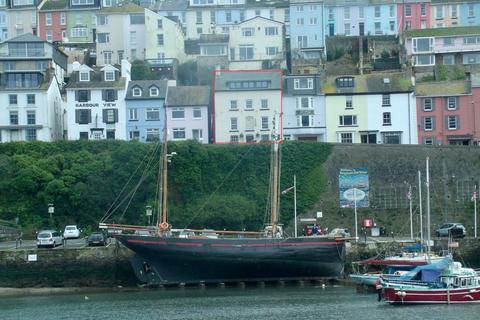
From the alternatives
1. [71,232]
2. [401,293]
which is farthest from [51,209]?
[401,293]

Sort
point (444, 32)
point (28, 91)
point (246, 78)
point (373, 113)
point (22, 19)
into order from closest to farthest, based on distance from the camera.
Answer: point (28, 91)
point (373, 113)
point (246, 78)
point (444, 32)
point (22, 19)

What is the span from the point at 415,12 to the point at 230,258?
158 feet

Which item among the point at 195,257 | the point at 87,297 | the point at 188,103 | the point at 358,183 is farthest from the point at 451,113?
the point at 87,297

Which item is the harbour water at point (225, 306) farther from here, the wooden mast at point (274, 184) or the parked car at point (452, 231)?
the parked car at point (452, 231)

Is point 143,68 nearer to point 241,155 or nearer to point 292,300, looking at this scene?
point 241,155

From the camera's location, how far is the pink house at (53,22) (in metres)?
108

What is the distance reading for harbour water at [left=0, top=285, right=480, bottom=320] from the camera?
53.0 m

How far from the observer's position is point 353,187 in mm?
77250

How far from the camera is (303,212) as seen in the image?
76.3m

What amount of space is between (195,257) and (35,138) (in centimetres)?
2463

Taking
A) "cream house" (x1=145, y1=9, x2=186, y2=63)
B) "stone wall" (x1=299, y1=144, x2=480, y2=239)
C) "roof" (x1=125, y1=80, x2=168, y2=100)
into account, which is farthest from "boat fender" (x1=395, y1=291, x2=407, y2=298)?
"cream house" (x1=145, y1=9, x2=186, y2=63)

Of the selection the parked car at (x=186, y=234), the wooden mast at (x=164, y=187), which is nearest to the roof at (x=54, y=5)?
the wooden mast at (x=164, y=187)

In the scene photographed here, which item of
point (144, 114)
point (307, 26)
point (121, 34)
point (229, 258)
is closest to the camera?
point (229, 258)

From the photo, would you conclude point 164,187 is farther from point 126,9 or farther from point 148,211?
point 126,9
